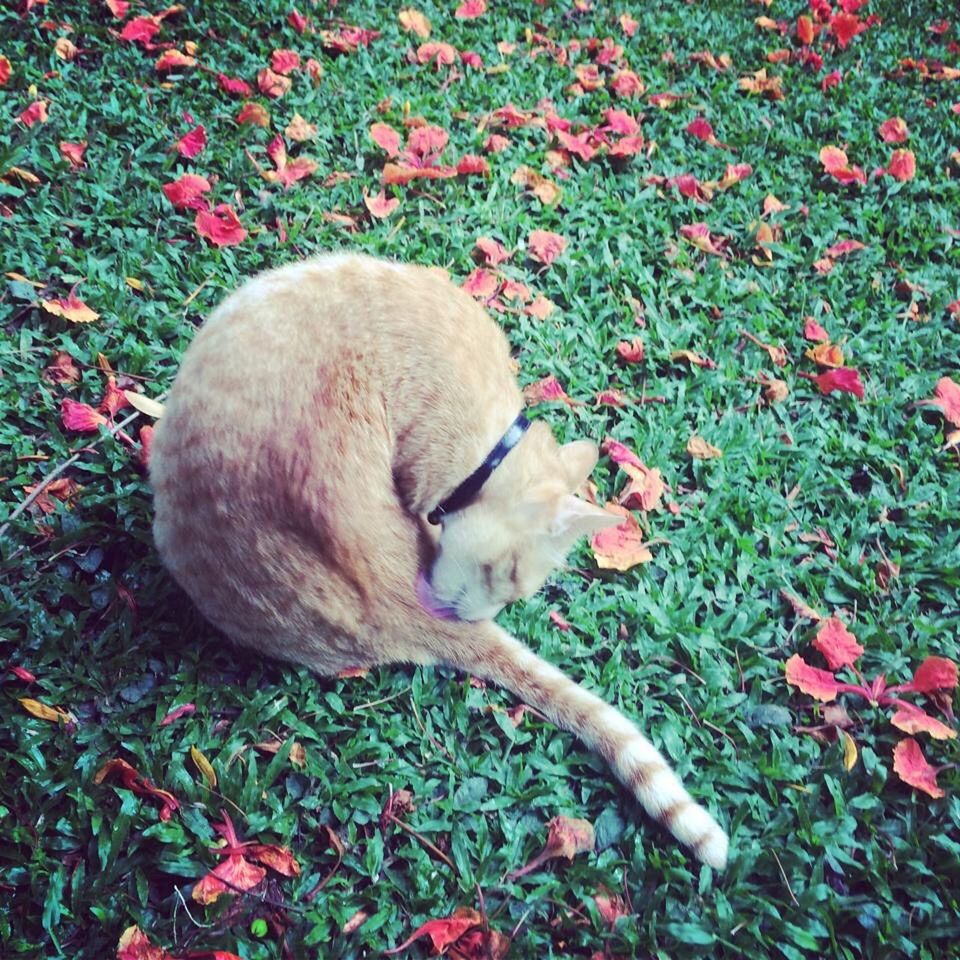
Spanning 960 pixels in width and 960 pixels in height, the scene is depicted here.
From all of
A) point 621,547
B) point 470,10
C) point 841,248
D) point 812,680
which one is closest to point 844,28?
point 841,248

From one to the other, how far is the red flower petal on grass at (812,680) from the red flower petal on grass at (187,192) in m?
3.27

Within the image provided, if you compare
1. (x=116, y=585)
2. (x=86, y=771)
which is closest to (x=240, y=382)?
(x=116, y=585)

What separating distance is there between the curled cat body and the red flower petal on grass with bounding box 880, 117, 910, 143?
3.92 metres

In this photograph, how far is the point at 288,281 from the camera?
7.74ft

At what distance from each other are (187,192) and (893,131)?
14.4ft

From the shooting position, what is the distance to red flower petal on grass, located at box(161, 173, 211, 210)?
357 cm

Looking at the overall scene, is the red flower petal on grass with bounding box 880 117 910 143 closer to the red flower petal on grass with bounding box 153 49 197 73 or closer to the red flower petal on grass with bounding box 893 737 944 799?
the red flower petal on grass with bounding box 893 737 944 799

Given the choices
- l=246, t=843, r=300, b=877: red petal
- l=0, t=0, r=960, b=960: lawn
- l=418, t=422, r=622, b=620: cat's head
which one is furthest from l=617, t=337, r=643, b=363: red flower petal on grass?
l=246, t=843, r=300, b=877: red petal

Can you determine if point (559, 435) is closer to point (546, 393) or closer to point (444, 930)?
point (546, 393)

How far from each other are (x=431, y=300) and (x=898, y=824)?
7.27 ft

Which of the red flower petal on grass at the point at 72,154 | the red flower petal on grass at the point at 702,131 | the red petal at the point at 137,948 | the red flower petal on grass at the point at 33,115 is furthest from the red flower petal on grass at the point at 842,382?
the red flower petal on grass at the point at 33,115

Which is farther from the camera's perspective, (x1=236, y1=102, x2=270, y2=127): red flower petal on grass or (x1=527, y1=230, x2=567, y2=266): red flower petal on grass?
(x1=236, y1=102, x2=270, y2=127): red flower petal on grass

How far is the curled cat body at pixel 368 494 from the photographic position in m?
2.13

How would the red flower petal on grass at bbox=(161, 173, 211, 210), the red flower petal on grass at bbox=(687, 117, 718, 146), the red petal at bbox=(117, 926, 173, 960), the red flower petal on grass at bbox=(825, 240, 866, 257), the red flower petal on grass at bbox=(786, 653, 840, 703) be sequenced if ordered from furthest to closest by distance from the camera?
the red flower petal on grass at bbox=(687, 117, 718, 146), the red flower petal on grass at bbox=(825, 240, 866, 257), the red flower petal on grass at bbox=(161, 173, 211, 210), the red flower petal on grass at bbox=(786, 653, 840, 703), the red petal at bbox=(117, 926, 173, 960)
